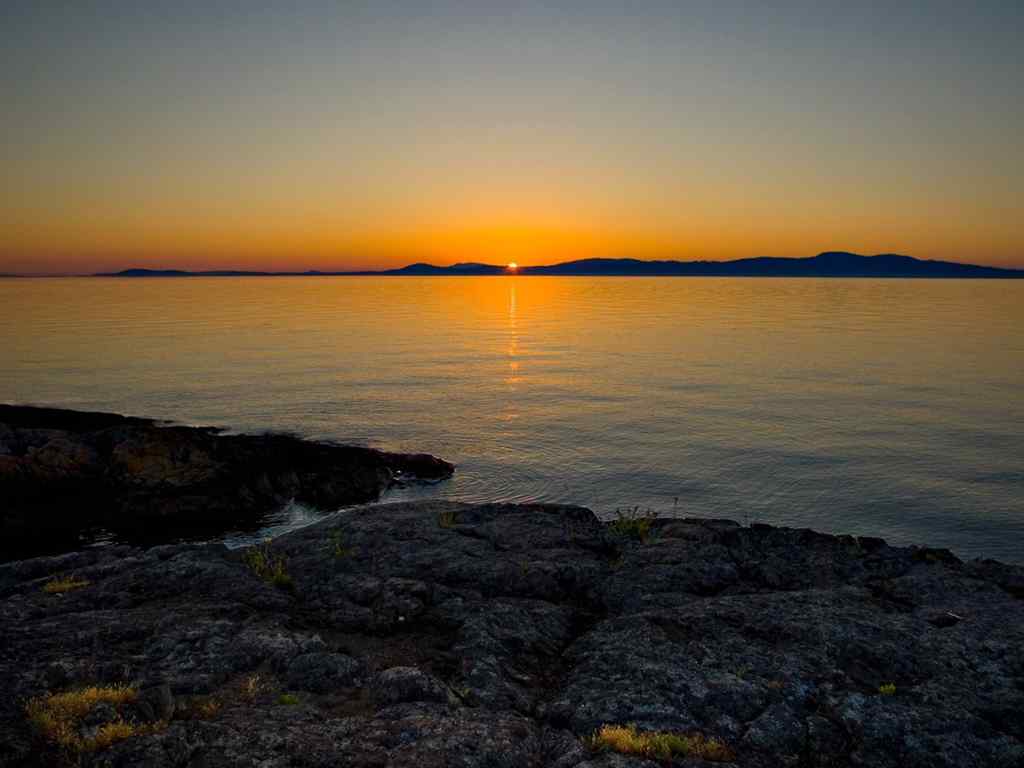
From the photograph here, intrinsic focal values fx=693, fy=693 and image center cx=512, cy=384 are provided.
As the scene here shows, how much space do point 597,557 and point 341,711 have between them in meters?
9.01

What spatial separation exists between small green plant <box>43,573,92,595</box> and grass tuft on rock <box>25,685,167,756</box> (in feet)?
20.3

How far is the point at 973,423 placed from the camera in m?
45.1

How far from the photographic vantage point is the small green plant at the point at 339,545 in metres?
18.1

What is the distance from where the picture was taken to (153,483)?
3070 cm

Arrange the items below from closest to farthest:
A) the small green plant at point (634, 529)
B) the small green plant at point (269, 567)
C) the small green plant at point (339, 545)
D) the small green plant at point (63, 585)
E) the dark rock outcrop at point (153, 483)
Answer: the small green plant at point (63, 585) → the small green plant at point (269, 567) → the small green plant at point (339, 545) → the small green plant at point (634, 529) → the dark rock outcrop at point (153, 483)

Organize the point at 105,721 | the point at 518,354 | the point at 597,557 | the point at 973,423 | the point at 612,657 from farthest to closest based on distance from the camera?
the point at 518,354 → the point at 973,423 → the point at 597,557 → the point at 612,657 → the point at 105,721

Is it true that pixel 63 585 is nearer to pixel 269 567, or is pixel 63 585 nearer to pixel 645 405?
pixel 269 567

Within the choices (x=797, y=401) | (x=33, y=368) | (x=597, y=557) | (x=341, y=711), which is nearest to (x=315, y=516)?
(x=597, y=557)

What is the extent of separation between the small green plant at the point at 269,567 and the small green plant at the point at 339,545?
1310mm

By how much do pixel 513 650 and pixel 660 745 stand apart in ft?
12.7

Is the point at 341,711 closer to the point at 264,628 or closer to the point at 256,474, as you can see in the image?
the point at 264,628

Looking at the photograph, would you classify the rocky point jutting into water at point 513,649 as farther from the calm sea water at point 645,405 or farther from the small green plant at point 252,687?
the calm sea water at point 645,405

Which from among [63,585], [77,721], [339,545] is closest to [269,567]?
[339,545]

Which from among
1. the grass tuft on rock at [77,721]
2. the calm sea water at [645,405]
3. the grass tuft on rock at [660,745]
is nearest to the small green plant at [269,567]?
the grass tuft on rock at [77,721]
